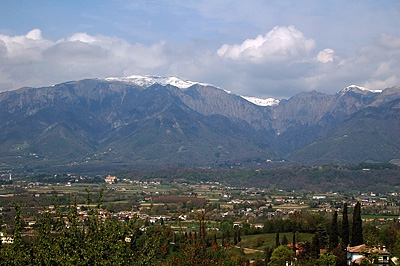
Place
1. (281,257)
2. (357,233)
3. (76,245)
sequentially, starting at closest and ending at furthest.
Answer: (76,245), (281,257), (357,233)

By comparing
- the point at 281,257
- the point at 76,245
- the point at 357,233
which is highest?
the point at 76,245

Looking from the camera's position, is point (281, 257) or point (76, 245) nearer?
point (76, 245)

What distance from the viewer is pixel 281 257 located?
5981cm

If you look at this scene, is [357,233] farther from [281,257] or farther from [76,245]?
[76,245]

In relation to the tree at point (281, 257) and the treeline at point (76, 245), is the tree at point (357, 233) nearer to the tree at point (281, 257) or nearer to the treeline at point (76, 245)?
the tree at point (281, 257)

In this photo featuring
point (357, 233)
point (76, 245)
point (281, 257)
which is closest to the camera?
point (76, 245)

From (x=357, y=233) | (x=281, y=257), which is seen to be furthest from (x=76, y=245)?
(x=357, y=233)

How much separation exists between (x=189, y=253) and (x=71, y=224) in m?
7.92

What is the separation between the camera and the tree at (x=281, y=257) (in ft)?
191

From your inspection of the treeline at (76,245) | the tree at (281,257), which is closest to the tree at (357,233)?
the tree at (281,257)

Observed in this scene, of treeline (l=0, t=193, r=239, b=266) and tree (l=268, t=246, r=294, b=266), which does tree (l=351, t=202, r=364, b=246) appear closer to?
tree (l=268, t=246, r=294, b=266)

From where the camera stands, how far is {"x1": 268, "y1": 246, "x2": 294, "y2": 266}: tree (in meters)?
58.3

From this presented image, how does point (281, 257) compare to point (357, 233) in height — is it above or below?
below

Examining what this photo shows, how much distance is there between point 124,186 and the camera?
192 meters
